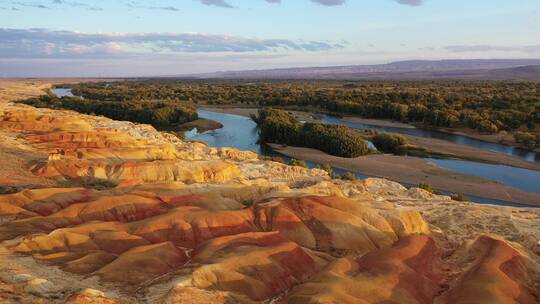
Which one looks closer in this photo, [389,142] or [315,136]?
[315,136]

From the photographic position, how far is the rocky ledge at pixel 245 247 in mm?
14648

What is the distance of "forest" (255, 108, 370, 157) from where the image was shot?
194 ft

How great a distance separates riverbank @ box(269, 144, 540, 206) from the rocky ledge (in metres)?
13.6

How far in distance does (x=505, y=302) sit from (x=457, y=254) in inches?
220

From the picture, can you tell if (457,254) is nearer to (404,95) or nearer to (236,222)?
(236,222)

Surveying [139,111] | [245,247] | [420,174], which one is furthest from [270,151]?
[245,247]

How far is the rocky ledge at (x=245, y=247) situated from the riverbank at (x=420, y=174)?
13618 mm

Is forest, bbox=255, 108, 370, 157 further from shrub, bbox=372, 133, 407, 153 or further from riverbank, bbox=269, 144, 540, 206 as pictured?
shrub, bbox=372, 133, 407, 153

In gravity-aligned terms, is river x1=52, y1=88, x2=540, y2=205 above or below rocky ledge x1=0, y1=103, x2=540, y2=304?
below

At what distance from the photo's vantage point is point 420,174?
49406mm

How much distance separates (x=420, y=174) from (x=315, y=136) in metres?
17.8

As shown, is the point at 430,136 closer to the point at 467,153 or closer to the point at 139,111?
the point at 467,153

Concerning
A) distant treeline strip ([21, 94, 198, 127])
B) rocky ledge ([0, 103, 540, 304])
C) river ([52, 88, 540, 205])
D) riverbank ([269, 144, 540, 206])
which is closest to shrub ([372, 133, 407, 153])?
riverbank ([269, 144, 540, 206])

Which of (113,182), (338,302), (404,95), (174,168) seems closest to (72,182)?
(113,182)
